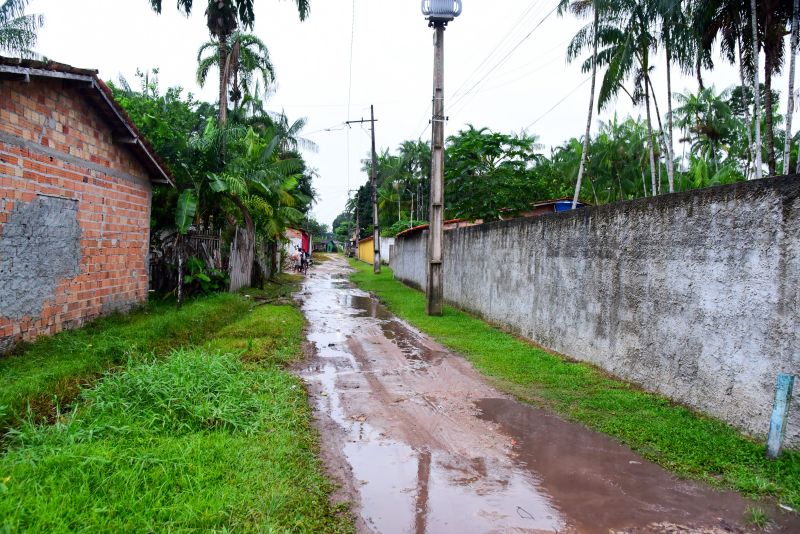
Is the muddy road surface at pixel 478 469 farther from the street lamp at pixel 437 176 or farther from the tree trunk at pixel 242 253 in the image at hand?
the tree trunk at pixel 242 253

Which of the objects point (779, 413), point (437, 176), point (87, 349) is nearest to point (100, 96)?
point (87, 349)

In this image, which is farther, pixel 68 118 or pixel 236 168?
pixel 236 168

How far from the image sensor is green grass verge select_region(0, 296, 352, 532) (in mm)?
2684

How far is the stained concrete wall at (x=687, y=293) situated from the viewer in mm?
4023

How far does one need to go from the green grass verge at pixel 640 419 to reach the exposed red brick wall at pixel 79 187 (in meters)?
6.44

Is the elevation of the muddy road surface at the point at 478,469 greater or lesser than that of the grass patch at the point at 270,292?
lesser

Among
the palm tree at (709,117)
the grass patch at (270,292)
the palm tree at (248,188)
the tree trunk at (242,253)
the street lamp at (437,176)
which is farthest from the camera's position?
the palm tree at (709,117)

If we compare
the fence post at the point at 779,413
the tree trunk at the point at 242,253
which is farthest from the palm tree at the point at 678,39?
the tree trunk at the point at 242,253

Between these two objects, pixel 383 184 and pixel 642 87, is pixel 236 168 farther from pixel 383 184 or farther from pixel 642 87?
pixel 383 184

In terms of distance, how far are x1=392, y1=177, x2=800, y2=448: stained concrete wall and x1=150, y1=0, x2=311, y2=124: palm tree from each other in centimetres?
1143

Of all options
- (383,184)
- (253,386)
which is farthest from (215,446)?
(383,184)

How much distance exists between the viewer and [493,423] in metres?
4.75

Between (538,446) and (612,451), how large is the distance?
2.01 ft

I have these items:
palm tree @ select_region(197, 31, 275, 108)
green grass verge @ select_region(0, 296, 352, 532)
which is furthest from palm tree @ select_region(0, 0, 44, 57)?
green grass verge @ select_region(0, 296, 352, 532)
